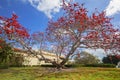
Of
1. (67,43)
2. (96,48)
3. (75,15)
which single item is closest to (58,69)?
(67,43)

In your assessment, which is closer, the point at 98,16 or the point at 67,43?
the point at 98,16

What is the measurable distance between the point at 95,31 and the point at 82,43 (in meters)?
1.56

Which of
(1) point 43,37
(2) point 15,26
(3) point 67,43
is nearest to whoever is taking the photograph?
(2) point 15,26

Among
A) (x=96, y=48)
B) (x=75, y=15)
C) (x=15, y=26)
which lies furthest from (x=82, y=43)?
(x=15, y=26)

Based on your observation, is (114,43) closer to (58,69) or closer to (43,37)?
(58,69)

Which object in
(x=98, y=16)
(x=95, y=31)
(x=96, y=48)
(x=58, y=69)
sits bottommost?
(x=58, y=69)

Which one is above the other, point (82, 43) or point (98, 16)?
point (98, 16)

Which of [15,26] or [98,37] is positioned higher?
[15,26]

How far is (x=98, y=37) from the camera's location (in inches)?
706

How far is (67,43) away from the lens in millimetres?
19672

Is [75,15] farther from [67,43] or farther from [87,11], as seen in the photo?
[67,43]

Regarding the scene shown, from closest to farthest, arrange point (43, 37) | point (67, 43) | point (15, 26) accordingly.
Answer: point (15, 26) < point (67, 43) < point (43, 37)

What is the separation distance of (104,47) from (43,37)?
7413 millimetres

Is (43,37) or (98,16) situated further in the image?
(43,37)
